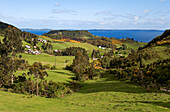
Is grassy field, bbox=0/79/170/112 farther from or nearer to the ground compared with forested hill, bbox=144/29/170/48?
nearer to the ground

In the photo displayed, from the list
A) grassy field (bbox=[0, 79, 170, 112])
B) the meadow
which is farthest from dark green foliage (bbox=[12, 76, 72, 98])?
grassy field (bbox=[0, 79, 170, 112])

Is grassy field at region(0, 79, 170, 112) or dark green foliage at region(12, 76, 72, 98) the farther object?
dark green foliage at region(12, 76, 72, 98)

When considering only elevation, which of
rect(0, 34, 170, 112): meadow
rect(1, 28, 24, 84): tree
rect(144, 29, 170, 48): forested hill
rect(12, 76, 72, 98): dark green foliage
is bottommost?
rect(12, 76, 72, 98): dark green foliage

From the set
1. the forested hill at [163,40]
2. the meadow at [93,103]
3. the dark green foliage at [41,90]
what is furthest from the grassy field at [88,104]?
the forested hill at [163,40]

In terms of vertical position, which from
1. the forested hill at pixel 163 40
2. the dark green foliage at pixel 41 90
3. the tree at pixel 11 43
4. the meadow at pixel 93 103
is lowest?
the dark green foliage at pixel 41 90

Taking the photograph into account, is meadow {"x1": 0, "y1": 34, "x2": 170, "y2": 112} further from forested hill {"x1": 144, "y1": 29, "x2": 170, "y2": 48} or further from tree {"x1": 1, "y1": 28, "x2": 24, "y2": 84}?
forested hill {"x1": 144, "y1": 29, "x2": 170, "y2": 48}

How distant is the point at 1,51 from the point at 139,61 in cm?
7784

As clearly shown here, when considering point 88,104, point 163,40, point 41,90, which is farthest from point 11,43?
point 163,40

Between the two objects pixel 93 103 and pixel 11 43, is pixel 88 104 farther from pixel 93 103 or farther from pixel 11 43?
pixel 11 43

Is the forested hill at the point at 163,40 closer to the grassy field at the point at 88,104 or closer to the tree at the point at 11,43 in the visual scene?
the grassy field at the point at 88,104

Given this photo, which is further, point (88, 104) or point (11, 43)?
point (11, 43)

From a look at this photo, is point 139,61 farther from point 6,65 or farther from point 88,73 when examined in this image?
point 6,65

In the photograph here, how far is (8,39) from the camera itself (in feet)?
157

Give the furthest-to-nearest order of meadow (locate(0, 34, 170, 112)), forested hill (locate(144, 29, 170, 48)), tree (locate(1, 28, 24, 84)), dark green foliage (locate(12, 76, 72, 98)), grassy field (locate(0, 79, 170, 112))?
forested hill (locate(144, 29, 170, 48)) < tree (locate(1, 28, 24, 84)) < dark green foliage (locate(12, 76, 72, 98)) < meadow (locate(0, 34, 170, 112)) < grassy field (locate(0, 79, 170, 112))
